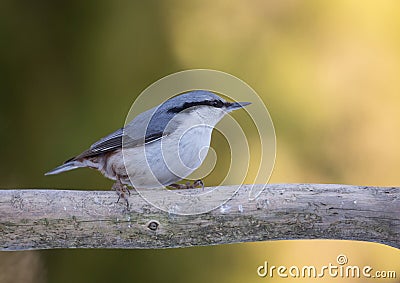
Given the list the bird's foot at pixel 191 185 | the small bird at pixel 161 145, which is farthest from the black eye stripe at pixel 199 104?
the bird's foot at pixel 191 185

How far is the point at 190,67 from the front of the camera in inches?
113

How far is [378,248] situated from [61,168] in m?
1.58

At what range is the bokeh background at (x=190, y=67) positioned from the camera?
272cm

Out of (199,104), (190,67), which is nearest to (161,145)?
(199,104)

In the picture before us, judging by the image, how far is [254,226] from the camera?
63.9 inches

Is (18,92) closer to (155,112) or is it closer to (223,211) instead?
(155,112)

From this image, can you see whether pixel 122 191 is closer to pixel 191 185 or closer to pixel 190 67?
pixel 191 185

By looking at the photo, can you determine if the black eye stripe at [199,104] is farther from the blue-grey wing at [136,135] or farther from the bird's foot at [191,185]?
the bird's foot at [191,185]

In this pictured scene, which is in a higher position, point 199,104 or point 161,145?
point 199,104

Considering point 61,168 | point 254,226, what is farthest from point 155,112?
point 254,226

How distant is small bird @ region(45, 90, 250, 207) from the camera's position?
171 centimetres

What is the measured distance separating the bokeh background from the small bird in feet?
3.14

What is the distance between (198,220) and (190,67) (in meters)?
1.42

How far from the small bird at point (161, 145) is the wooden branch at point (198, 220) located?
104 millimetres
